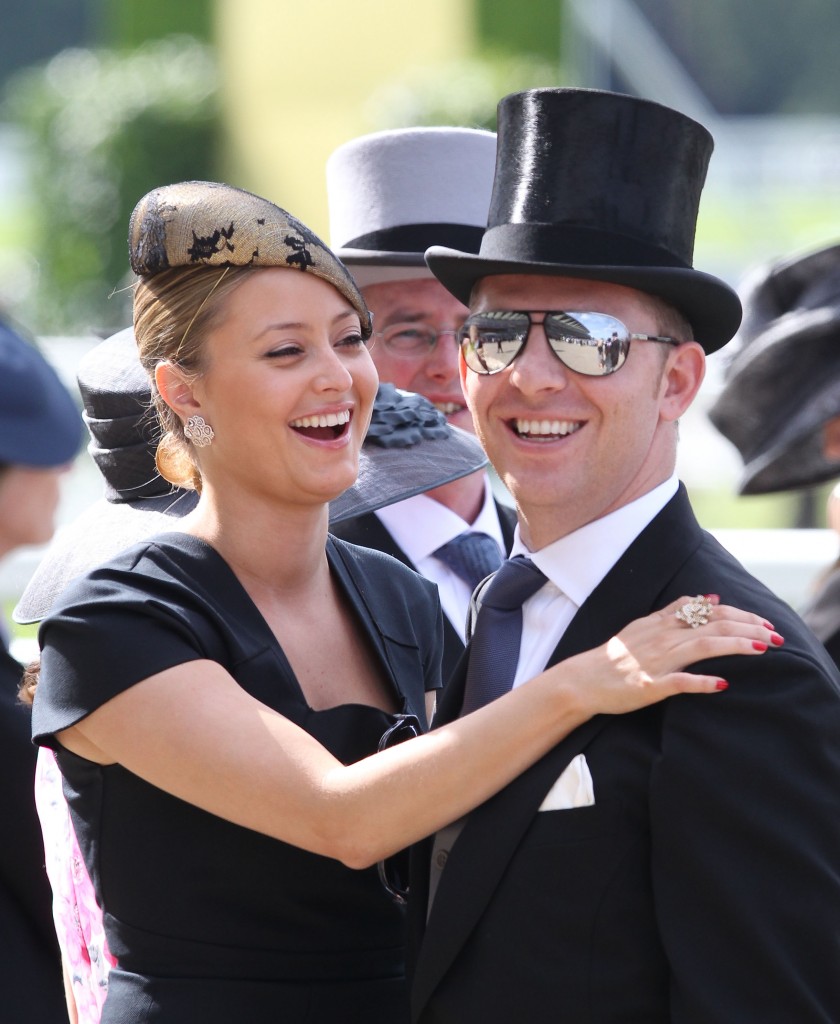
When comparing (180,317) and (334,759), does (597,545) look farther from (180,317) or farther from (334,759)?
(180,317)

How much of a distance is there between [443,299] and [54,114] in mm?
Answer: 17845

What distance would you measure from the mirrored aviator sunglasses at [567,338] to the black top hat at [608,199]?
0.21ft

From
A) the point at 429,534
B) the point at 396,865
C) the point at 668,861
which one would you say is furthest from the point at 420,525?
the point at 668,861

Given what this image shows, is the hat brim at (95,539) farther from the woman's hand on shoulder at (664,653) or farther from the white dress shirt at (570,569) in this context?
the woman's hand on shoulder at (664,653)

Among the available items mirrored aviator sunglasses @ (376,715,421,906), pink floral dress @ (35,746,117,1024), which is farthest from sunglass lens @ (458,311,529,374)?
pink floral dress @ (35,746,117,1024)

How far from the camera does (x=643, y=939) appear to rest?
7.07ft

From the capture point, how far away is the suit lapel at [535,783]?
2238 mm

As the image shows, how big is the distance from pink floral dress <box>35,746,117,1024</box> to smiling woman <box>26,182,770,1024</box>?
0.38 feet

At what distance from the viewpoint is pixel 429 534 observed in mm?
3828

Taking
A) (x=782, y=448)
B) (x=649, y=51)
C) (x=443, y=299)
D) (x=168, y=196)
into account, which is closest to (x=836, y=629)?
(x=782, y=448)

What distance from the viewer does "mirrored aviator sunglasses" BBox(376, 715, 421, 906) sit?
2637mm

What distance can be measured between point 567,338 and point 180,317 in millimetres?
697

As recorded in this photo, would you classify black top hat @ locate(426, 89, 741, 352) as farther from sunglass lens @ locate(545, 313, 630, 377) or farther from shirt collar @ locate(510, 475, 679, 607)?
shirt collar @ locate(510, 475, 679, 607)

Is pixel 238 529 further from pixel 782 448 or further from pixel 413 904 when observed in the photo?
pixel 782 448
